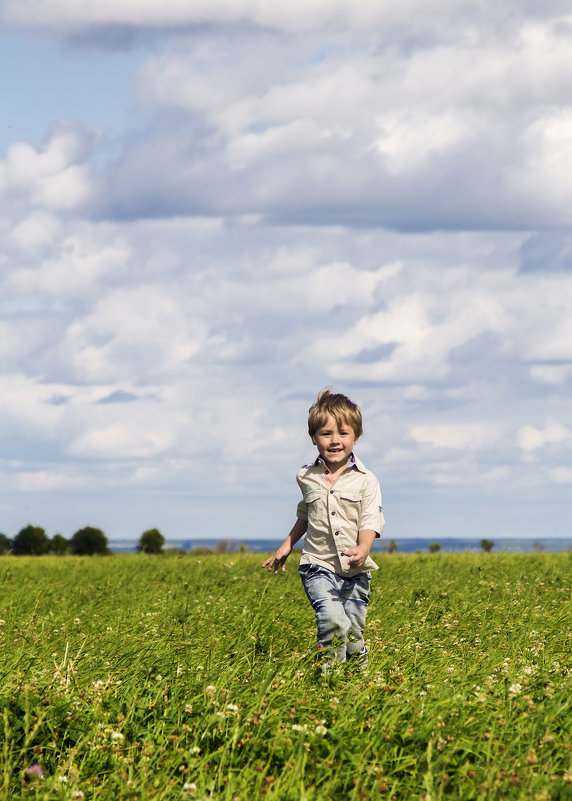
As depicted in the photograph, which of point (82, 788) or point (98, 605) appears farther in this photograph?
point (98, 605)

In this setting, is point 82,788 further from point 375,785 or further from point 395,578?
point 395,578

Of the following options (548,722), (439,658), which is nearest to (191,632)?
(439,658)

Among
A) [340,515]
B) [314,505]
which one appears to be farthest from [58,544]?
[340,515]

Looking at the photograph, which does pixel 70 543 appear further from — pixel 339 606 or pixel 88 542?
pixel 339 606

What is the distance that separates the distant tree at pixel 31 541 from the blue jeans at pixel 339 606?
19.9 metres

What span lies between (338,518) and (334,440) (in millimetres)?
687

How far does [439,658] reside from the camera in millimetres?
7469

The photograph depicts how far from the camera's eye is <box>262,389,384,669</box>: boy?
7594 millimetres

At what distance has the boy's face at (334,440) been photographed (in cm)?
770

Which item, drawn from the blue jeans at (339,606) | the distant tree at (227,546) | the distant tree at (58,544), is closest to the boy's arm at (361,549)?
the blue jeans at (339,606)

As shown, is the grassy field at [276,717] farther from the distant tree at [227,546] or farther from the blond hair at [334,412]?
the distant tree at [227,546]

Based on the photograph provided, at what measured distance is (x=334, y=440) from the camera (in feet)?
25.3

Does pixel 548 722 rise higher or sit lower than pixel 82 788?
higher

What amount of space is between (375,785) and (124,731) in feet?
5.11
